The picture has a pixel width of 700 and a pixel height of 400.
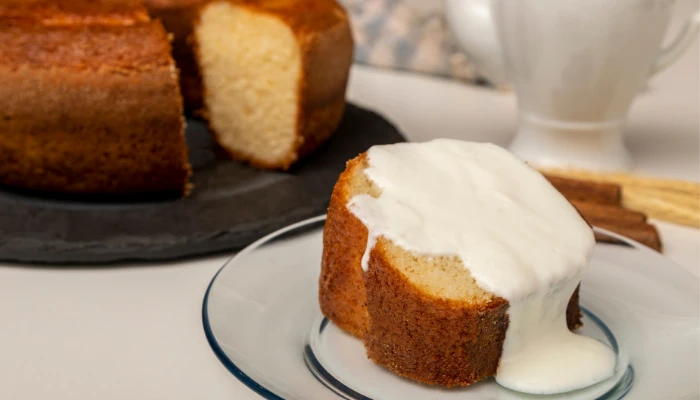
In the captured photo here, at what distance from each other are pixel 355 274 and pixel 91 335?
42 cm

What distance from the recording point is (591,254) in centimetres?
109

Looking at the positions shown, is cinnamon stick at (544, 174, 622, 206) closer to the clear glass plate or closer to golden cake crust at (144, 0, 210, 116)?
the clear glass plate

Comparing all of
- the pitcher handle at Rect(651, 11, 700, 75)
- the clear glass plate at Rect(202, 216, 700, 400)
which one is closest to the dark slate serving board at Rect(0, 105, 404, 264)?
the clear glass plate at Rect(202, 216, 700, 400)

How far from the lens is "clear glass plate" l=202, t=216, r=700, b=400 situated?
99 cm

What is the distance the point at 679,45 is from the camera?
1809 millimetres

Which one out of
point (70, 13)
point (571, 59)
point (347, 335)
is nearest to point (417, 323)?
point (347, 335)

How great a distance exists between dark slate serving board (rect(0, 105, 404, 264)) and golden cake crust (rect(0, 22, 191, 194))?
0.05m

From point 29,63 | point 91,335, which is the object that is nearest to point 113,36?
point 29,63

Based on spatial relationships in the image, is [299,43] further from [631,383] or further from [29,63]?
[631,383]

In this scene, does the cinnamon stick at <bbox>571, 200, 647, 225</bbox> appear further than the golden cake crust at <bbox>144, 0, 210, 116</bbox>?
No

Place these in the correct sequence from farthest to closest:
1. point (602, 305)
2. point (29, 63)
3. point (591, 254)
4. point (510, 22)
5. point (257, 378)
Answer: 1. point (510, 22)
2. point (29, 63)
3. point (602, 305)
4. point (591, 254)
5. point (257, 378)

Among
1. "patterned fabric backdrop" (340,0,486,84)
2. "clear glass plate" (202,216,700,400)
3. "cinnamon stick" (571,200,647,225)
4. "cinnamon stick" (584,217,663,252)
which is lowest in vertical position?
"patterned fabric backdrop" (340,0,486,84)

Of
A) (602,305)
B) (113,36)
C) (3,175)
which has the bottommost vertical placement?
(3,175)

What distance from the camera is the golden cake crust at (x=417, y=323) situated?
1.01 meters
